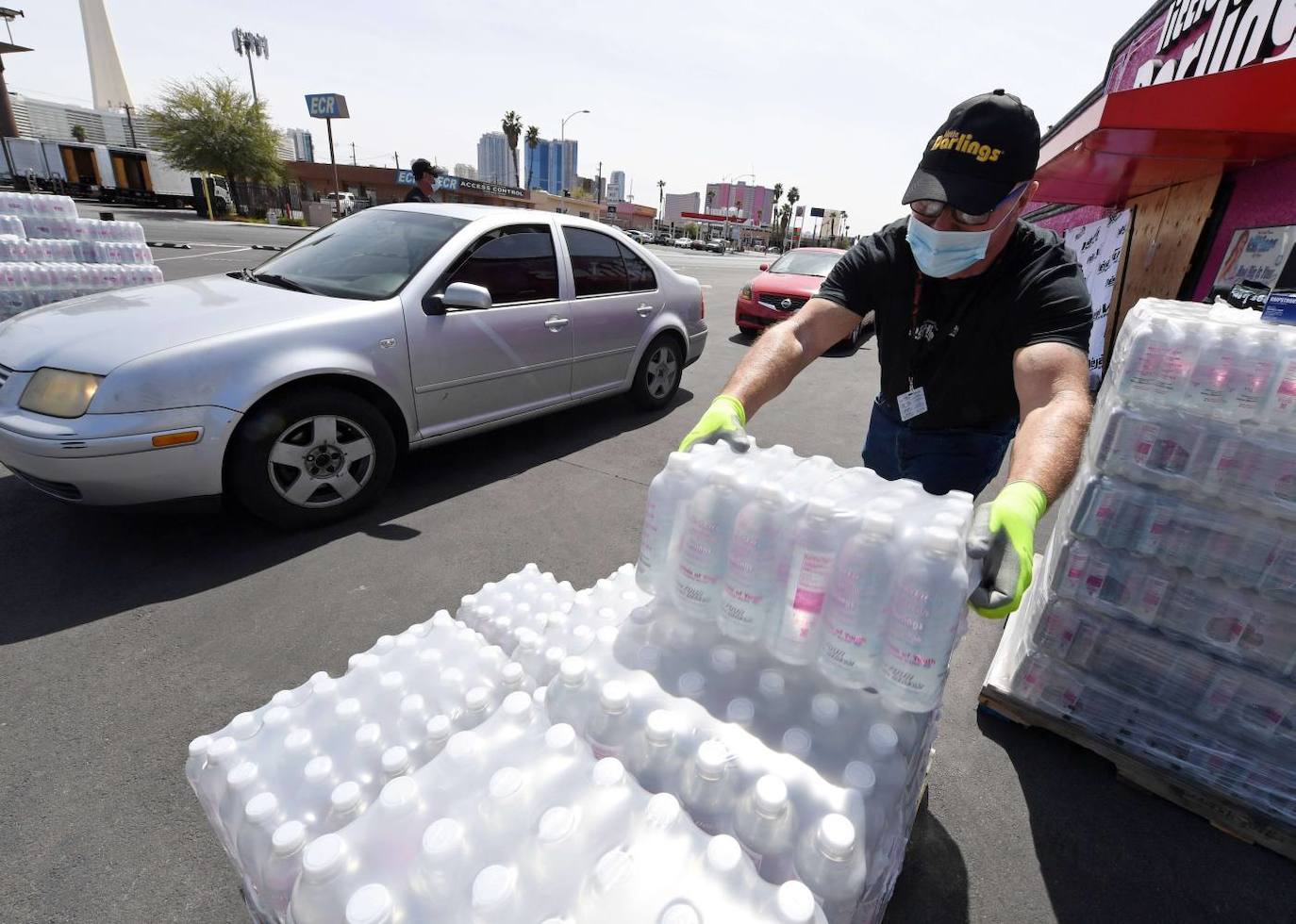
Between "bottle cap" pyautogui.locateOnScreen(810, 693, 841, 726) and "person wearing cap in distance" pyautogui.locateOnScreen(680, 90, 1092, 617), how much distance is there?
0.40m

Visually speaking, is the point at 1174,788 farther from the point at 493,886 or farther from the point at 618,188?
the point at 618,188

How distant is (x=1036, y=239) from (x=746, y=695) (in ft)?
6.27

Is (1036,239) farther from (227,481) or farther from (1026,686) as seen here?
(227,481)

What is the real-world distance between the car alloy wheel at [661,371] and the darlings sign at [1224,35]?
5497mm

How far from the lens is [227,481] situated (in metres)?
3.33

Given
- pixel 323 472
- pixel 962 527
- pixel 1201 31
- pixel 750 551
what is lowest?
pixel 323 472

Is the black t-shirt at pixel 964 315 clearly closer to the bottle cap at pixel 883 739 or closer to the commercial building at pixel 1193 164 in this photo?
the bottle cap at pixel 883 739

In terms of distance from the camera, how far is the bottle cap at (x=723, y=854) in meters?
0.96

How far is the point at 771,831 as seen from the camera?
1.08 metres

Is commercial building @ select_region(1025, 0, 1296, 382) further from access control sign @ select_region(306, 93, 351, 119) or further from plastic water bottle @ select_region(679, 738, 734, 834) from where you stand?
access control sign @ select_region(306, 93, 351, 119)

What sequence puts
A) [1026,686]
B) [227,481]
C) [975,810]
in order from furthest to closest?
1. [227,481]
2. [1026,686]
3. [975,810]

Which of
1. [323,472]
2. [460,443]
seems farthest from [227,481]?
[460,443]

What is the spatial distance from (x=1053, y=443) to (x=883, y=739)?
102 centimetres

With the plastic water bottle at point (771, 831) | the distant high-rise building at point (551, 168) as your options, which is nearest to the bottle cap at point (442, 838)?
the plastic water bottle at point (771, 831)
